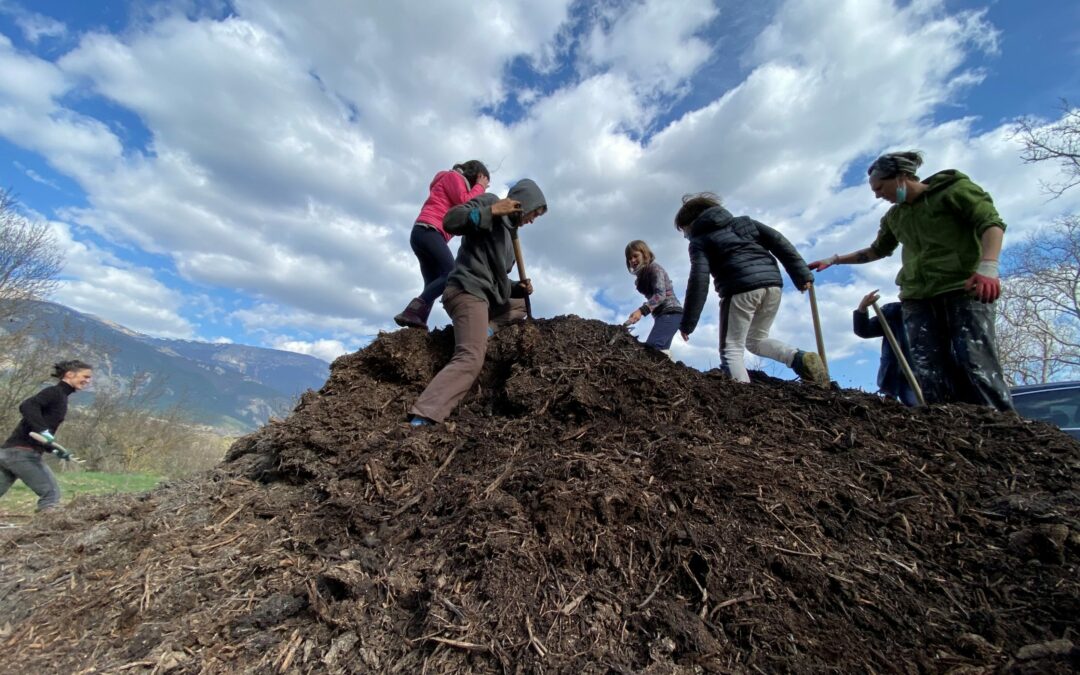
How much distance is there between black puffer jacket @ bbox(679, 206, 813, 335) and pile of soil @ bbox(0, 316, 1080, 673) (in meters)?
1.55

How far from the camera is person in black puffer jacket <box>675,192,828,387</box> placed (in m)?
4.57

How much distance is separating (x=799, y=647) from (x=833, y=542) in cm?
64

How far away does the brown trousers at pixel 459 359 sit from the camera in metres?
3.41

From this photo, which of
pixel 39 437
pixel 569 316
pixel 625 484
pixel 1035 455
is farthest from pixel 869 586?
pixel 39 437

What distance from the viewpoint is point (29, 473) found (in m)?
5.56

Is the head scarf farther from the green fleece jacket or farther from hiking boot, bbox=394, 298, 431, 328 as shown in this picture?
hiking boot, bbox=394, 298, 431, 328

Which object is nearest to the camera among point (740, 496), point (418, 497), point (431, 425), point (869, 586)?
point (869, 586)

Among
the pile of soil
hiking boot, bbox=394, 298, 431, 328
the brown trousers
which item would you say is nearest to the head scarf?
the pile of soil

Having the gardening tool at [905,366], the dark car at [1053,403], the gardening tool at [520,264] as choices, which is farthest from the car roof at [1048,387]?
the gardening tool at [520,264]

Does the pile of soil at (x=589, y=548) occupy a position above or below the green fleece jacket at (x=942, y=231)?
below

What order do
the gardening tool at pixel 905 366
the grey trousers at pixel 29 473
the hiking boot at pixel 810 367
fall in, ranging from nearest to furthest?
1. the gardening tool at pixel 905 366
2. the hiking boot at pixel 810 367
3. the grey trousers at pixel 29 473

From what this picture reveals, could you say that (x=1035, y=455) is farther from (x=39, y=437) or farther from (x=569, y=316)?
(x=39, y=437)

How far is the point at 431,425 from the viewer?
3.31 m

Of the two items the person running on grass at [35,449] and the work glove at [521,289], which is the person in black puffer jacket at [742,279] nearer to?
the work glove at [521,289]
